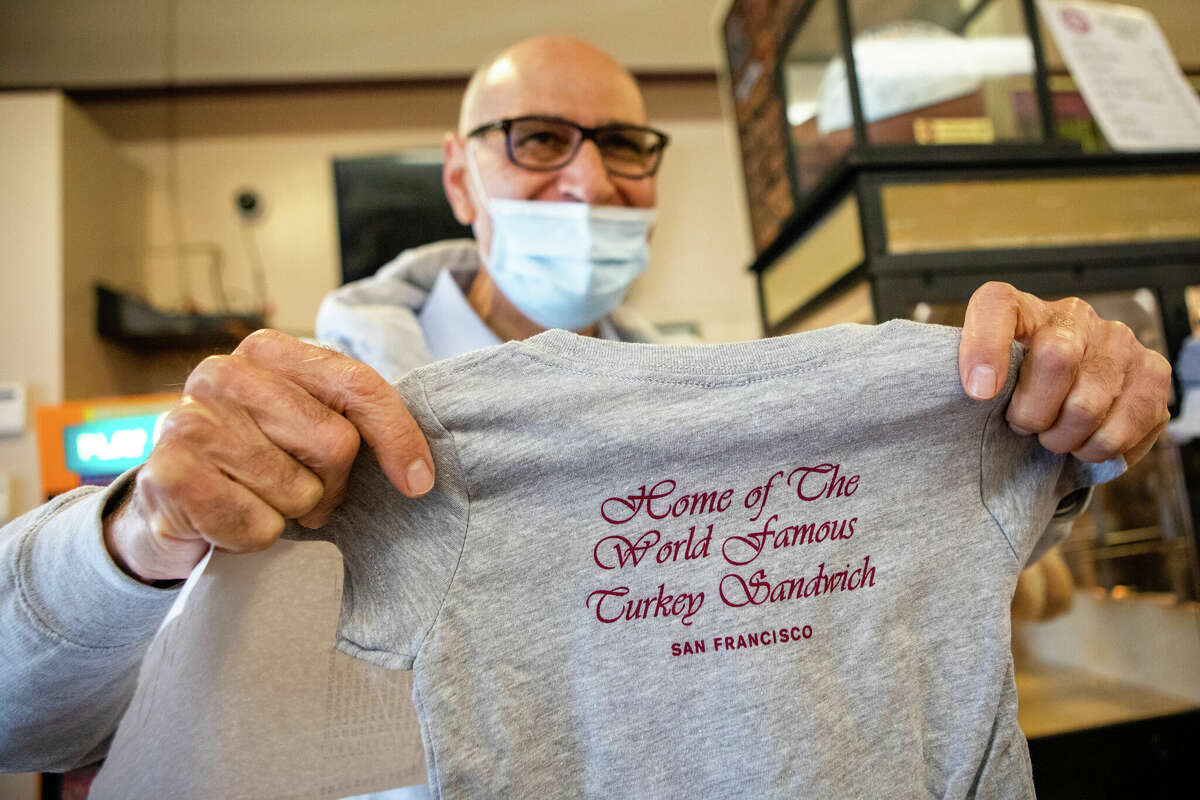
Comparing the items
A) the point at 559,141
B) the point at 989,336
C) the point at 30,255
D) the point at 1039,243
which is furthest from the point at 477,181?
A: the point at 30,255

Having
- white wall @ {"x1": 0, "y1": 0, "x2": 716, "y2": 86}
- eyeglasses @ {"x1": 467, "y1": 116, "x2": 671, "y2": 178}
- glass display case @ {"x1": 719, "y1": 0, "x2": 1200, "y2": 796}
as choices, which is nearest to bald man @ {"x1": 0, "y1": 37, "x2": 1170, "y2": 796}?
eyeglasses @ {"x1": 467, "y1": 116, "x2": 671, "y2": 178}

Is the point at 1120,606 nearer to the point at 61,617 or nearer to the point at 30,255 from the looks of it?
the point at 61,617

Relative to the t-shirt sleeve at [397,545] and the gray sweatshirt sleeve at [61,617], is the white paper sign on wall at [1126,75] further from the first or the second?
the gray sweatshirt sleeve at [61,617]

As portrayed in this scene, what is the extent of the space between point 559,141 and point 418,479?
0.80 m

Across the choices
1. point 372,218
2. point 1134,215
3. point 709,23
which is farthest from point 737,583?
point 709,23

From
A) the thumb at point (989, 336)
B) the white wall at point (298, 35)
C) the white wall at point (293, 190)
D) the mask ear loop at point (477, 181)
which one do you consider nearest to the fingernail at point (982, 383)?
the thumb at point (989, 336)

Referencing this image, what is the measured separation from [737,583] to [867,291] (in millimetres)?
855

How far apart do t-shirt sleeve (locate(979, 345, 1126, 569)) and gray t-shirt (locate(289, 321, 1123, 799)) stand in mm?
11

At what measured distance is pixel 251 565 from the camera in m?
0.76

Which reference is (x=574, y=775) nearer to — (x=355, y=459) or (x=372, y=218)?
(x=355, y=459)

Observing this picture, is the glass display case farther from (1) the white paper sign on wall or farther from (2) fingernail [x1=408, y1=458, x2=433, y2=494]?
(2) fingernail [x1=408, y1=458, x2=433, y2=494]

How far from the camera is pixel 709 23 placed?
10.3 feet

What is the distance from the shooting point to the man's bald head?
1.20 meters

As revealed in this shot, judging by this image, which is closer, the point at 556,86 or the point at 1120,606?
the point at 556,86
